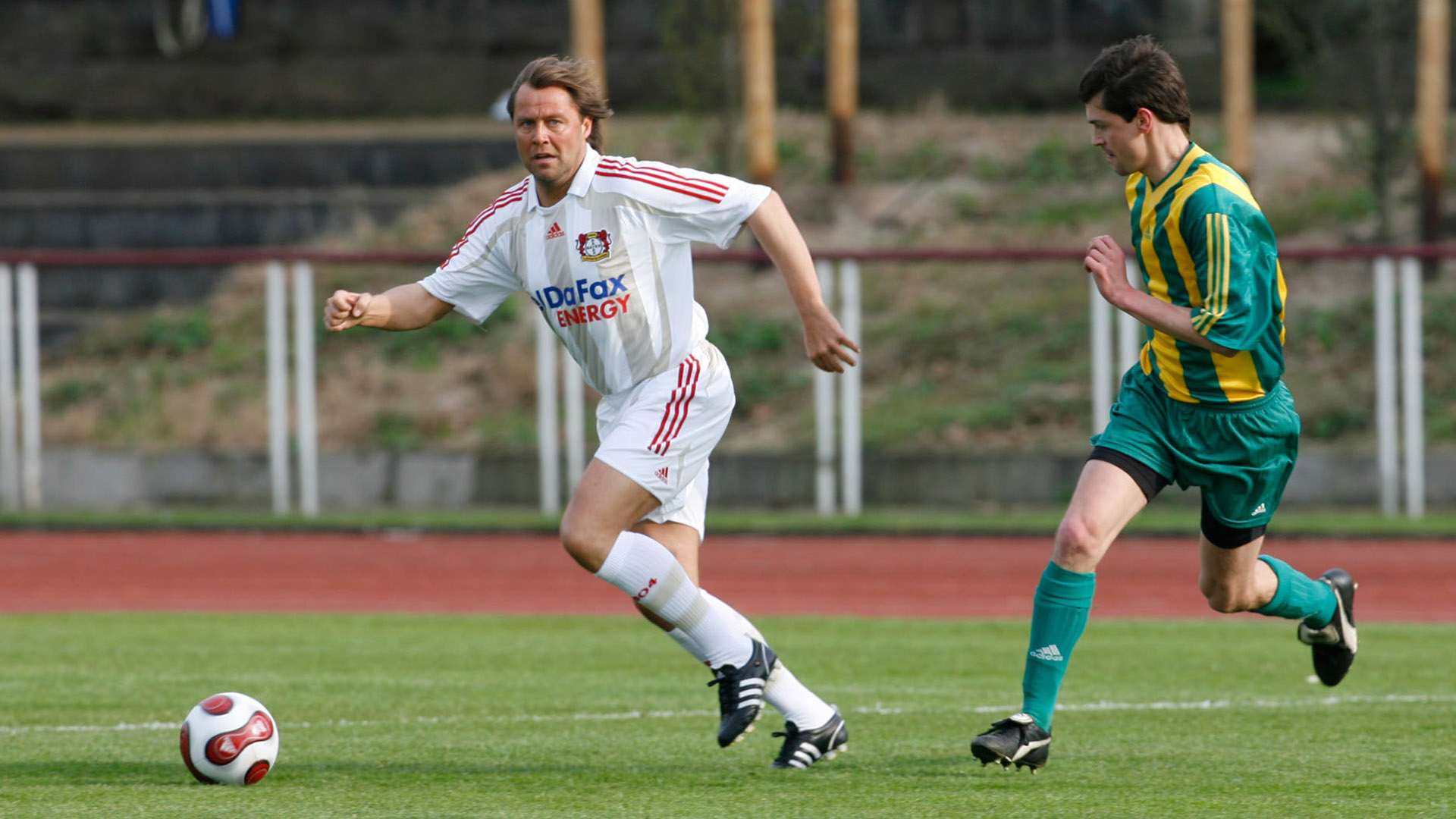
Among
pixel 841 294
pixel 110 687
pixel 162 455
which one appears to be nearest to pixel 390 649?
A: pixel 110 687

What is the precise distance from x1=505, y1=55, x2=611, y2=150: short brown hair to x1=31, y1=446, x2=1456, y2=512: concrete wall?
41.5 feet

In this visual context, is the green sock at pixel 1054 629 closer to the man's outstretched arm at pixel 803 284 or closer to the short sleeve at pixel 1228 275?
the short sleeve at pixel 1228 275

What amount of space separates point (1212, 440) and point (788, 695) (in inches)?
60.1

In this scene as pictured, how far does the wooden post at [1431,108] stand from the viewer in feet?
68.4

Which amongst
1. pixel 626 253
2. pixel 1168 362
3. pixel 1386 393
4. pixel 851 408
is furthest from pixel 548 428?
pixel 1168 362

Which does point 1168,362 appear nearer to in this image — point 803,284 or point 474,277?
point 803,284

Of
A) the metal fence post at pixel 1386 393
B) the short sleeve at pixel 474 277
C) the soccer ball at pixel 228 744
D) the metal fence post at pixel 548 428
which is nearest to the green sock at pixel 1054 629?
→ the short sleeve at pixel 474 277

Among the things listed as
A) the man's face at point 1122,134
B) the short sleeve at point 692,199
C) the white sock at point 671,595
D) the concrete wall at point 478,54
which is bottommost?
the white sock at point 671,595

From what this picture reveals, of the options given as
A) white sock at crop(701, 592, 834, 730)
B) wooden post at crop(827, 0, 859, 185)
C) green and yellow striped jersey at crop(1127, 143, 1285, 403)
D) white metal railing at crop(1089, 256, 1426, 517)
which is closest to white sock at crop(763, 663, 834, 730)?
white sock at crop(701, 592, 834, 730)

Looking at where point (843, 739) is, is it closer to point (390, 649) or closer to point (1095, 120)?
point (1095, 120)

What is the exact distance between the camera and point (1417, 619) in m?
11.9

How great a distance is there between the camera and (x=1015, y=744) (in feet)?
20.1

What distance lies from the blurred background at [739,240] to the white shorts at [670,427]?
1109cm

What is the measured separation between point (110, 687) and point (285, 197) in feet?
58.5
